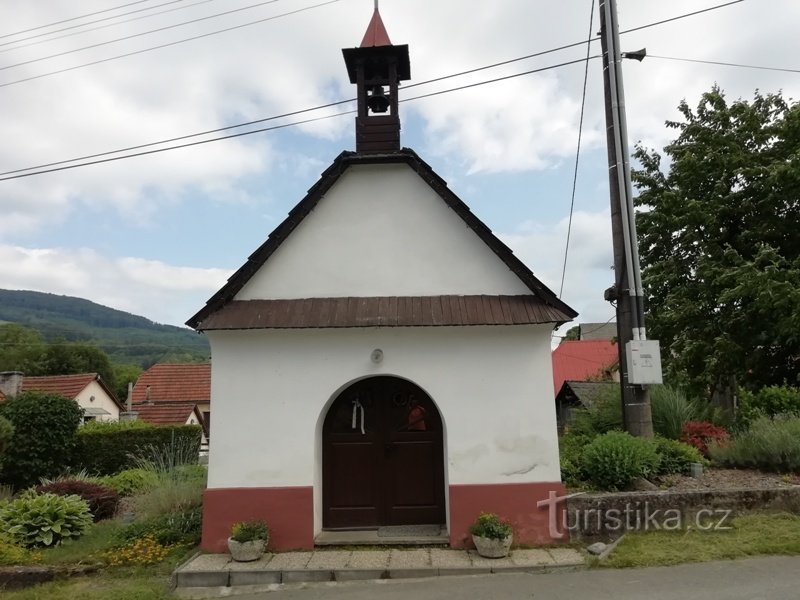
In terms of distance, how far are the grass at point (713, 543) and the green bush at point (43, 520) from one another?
710cm

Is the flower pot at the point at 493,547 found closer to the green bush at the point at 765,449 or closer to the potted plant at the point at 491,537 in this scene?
the potted plant at the point at 491,537

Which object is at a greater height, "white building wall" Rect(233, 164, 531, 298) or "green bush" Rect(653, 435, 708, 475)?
"white building wall" Rect(233, 164, 531, 298)

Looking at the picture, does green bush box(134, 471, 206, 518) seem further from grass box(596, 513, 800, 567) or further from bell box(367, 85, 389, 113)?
bell box(367, 85, 389, 113)

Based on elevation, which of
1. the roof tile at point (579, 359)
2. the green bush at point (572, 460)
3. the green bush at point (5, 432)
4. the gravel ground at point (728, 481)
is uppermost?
the roof tile at point (579, 359)

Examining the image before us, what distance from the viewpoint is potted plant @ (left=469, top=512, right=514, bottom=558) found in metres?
6.56

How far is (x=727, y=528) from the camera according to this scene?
22.6ft

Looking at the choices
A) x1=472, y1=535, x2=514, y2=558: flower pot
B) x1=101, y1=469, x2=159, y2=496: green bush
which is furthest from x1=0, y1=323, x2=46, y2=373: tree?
x1=472, y1=535, x2=514, y2=558: flower pot

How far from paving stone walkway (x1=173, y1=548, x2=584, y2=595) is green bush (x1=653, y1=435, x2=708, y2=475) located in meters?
2.49

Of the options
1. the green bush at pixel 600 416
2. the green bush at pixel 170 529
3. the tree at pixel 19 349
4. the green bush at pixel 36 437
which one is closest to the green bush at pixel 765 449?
the green bush at pixel 600 416

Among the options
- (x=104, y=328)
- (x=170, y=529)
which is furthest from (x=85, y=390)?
(x=104, y=328)

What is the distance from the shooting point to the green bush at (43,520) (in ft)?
24.8

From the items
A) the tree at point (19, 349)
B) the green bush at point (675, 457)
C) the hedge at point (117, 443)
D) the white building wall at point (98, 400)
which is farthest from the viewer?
the tree at point (19, 349)

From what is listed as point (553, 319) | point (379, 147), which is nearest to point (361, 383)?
point (553, 319)

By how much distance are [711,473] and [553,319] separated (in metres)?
3.86
